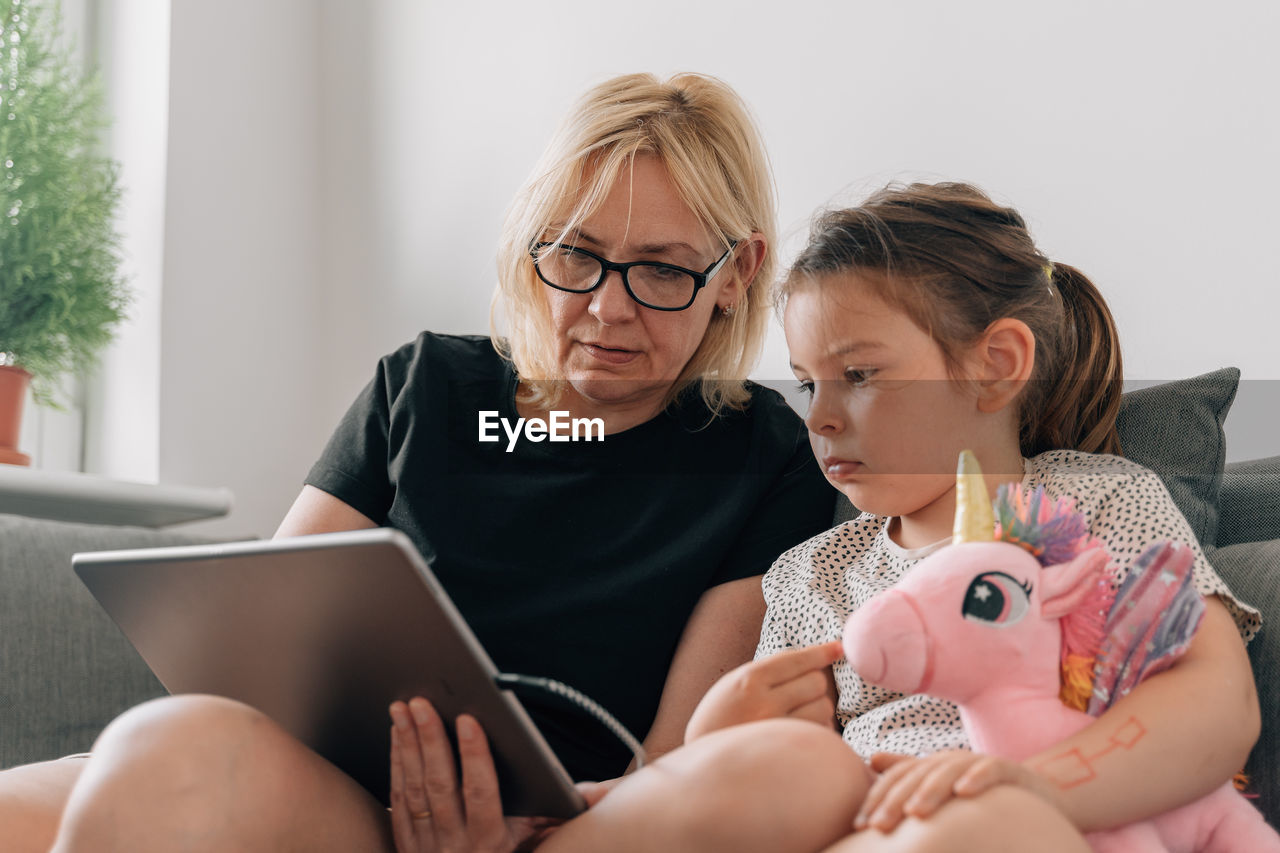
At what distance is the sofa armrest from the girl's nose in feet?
1.36

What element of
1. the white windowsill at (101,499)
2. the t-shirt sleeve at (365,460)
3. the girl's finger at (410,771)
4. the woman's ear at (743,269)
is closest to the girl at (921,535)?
the girl's finger at (410,771)

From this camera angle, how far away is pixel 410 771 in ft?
2.64

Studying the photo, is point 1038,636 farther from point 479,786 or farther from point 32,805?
point 32,805

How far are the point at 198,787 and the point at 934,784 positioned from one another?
1.45 ft

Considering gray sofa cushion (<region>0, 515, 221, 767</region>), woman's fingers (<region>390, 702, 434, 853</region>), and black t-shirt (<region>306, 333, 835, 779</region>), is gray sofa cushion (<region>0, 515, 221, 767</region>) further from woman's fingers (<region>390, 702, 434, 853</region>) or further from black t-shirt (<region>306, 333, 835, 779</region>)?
woman's fingers (<region>390, 702, 434, 853</region>)

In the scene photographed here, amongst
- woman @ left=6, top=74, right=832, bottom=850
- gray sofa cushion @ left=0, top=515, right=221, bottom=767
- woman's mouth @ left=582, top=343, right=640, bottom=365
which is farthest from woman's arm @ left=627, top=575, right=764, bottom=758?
gray sofa cushion @ left=0, top=515, right=221, bottom=767

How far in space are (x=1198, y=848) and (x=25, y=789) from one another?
0.87 m

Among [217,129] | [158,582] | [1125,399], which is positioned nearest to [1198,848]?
[1125,399]

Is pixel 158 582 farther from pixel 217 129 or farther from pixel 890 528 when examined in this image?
pixel 217 129

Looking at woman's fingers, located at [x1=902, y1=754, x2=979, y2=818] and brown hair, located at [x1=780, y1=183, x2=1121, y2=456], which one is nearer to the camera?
woman's fingers, located at [x1=902, y1=754, x2=979, y2=818]

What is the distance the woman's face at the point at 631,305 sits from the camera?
1224 mm

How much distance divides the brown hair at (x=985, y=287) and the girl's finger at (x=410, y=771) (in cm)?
52

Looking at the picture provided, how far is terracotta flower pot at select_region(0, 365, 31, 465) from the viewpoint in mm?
1816

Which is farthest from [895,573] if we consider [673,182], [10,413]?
[10,413]
